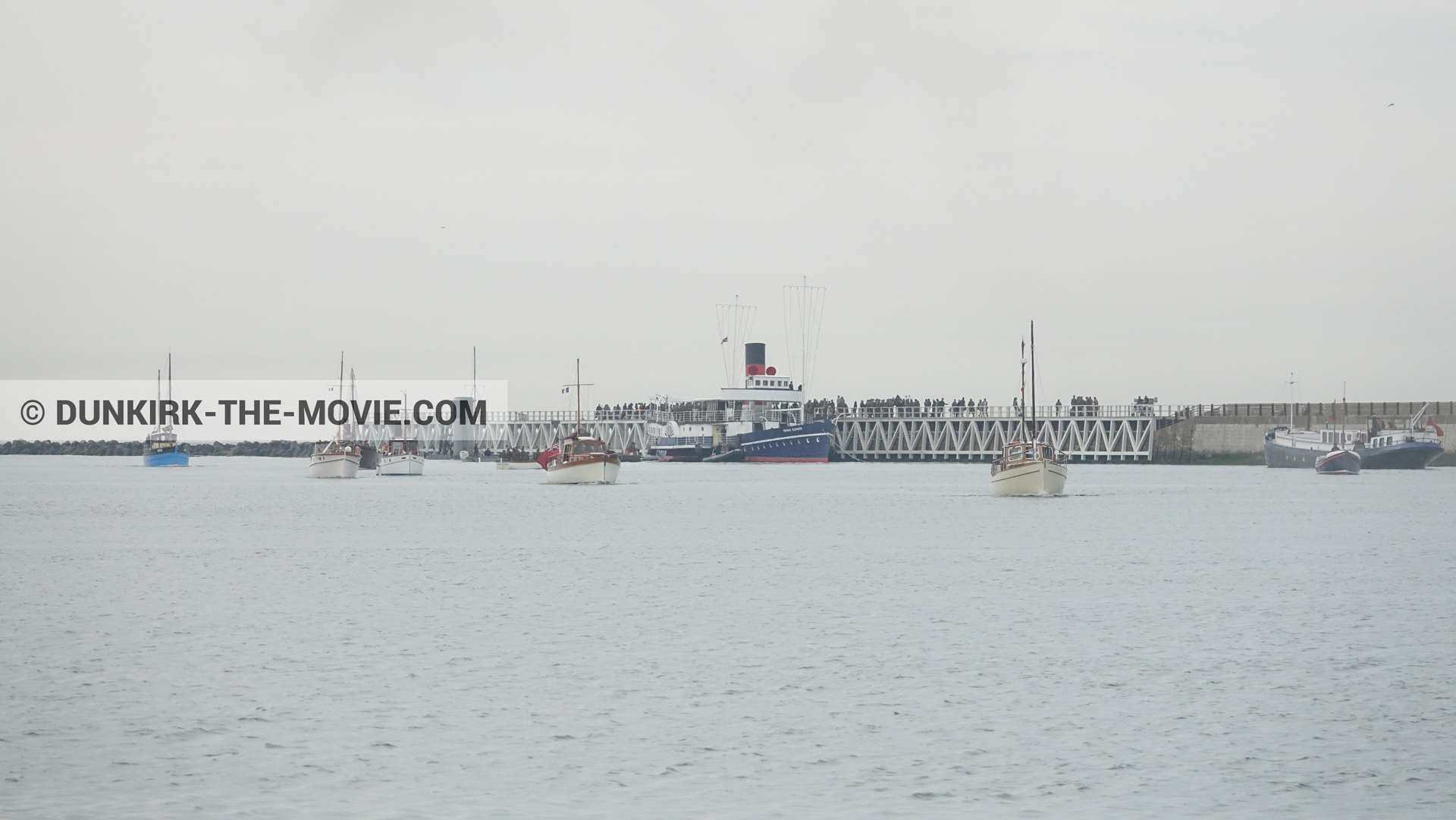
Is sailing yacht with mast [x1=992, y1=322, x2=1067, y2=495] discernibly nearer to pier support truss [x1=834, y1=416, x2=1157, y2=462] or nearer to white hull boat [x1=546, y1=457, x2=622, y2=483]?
white hull boat [x1=546, y1=457, x2=622, y2=483]

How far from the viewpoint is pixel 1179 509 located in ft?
244

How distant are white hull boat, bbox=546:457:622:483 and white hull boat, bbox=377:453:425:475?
3709 cm

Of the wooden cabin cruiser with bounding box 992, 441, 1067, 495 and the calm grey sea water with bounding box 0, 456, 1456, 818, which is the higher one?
the wooden cabin cruiser with bounding box 992, 441, 1067, 495

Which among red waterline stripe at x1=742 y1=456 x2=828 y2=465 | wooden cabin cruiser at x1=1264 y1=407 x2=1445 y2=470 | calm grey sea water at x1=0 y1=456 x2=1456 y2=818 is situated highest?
wooden cabin cruiser at x1=1264 y1=407 x2=1445 y2=470

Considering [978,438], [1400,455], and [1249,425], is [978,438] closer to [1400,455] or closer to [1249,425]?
[1249,425]

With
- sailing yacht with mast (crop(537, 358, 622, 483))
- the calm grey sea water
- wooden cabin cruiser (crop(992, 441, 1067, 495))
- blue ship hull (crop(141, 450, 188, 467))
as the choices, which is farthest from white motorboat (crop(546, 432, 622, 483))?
blue ship hull (crop(141, 450, 188, 467))

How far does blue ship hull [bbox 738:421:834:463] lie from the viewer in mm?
154875

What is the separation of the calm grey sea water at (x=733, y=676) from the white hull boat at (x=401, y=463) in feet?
276

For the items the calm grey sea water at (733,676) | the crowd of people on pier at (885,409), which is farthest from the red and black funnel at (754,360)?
the calm grey sea water at (733,676)

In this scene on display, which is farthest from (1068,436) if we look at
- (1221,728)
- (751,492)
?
(1221,728)

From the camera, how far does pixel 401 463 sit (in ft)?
465

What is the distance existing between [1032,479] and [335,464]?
→ 2727 inches

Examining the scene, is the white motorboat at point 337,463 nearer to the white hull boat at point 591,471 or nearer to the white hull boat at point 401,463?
the white hull boat at point 401,463

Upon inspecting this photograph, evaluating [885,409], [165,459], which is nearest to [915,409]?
[885,409]
